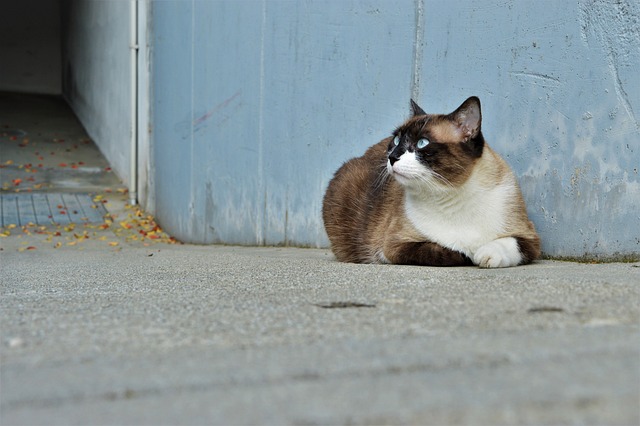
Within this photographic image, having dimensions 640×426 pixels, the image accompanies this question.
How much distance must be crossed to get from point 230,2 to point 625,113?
13.2 ft

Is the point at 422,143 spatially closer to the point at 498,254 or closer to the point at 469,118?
the point at 469,118

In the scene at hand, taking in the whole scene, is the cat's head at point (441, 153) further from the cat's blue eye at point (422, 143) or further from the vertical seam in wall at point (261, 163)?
the vertical seam in wall at point (261, 163)

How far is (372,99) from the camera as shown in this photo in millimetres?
5270

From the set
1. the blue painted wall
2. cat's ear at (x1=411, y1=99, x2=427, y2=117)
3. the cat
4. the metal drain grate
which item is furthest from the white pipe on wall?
the cat

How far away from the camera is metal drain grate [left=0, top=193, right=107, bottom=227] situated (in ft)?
29.4

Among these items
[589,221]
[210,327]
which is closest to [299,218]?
[589,221]

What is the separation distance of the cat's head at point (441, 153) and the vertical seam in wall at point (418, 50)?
0.99 meters

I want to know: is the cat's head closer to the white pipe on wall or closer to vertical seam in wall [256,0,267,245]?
vertical seam in wall [256,0,267,245]

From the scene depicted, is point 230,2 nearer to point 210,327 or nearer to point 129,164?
point 129,164

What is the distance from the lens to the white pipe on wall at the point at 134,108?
31.5 feet

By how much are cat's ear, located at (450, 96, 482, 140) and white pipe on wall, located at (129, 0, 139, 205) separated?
652cm

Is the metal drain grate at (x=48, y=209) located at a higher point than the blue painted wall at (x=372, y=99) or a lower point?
lower

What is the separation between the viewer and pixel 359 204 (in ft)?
15.7

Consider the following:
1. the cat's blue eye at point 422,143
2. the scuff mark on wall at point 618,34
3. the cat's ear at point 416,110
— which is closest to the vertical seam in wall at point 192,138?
the cat's ear at point 416,110
